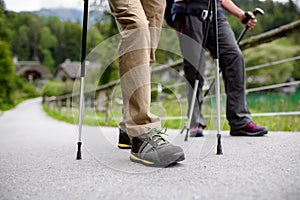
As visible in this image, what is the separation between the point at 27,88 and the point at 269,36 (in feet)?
73.3

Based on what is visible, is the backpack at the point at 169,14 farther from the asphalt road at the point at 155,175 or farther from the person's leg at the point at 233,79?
the asphalt road at the point at 155,175

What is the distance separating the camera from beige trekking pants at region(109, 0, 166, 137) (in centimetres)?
174

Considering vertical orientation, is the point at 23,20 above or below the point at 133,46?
above

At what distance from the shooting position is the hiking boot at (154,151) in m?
1.59

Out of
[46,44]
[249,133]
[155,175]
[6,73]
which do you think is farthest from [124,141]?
[46,44]

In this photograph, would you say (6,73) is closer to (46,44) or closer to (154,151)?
(46,44)

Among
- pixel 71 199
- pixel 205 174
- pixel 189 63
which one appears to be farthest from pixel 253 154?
pixel 189 63

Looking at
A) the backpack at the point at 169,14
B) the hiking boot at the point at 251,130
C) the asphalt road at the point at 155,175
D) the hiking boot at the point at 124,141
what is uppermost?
the backpack at the point at 169,14

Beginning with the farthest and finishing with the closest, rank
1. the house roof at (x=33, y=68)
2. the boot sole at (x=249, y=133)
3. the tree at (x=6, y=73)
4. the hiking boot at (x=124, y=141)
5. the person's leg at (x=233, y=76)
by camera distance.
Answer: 1. the house roof at (x=33, y=68)
2. the tree at (x=6, y=73)
3. the person's leg at (x=233, y=76)
4. the boot sole at (x=249, y=133)
5. the hiking boot at (x=124, y=141)

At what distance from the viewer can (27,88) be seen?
24.4 metres

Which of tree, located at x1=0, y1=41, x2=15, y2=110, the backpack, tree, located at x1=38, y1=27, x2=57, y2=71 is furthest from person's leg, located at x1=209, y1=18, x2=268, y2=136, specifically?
tree, located at x1=38, y1=27, x2=57, y2=71

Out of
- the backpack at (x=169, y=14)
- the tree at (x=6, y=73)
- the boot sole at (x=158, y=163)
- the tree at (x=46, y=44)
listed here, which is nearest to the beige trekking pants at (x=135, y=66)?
the boot sole at (x=158, y=163)

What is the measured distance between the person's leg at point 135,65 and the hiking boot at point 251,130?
121 centimetres

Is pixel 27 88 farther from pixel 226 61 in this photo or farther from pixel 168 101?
pixel 226 61
